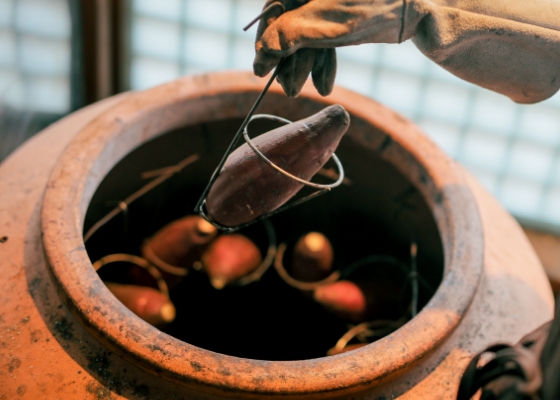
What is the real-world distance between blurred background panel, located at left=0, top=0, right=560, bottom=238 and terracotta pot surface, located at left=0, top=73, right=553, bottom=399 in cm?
66

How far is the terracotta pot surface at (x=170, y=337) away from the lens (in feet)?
2.03

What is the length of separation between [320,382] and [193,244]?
1.71 feet

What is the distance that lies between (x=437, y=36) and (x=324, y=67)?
122 mm

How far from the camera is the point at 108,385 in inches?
24.7

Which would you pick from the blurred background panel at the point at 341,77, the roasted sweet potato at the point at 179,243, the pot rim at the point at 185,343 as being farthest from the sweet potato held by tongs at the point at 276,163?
the blurred background panel at the point at 341,77

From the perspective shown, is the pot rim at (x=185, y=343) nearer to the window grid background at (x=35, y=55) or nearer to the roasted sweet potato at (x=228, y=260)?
the roasted sweet potato at (x=228, y=260)

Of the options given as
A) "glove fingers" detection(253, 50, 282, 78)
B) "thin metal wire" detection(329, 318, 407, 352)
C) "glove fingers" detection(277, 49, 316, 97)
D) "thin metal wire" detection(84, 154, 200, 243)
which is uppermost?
"glove fingers" detection(253, 50, 282, 78)

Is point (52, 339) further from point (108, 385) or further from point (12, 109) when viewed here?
point (12, 109)

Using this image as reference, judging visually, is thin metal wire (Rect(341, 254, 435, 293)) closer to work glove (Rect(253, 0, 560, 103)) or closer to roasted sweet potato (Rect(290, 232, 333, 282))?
roasted sweet potato (Rect(290, 232, 333, 282))

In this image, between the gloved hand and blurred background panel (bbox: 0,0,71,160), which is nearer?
the gloved hand

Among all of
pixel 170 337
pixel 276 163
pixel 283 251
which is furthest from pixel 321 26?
pixel 283 251

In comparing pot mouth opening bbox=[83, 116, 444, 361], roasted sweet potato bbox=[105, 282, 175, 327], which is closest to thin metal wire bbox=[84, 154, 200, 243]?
pot mouth opening bbox=[83, 116, 444, 361]

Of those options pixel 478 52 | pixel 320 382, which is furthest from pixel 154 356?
pixel 478 52

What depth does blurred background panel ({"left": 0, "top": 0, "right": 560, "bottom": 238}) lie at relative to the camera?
5.14ft
